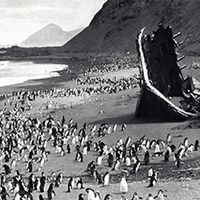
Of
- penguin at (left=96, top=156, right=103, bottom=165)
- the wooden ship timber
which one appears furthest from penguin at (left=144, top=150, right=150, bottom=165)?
the wooden ship timber

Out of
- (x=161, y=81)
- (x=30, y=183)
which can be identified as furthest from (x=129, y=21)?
(x=30, y=183)

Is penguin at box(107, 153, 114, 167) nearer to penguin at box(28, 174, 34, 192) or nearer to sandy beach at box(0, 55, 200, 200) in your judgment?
sandy beach at box(0, 55, 200, 200)

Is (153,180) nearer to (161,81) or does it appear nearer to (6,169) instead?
(6,169)

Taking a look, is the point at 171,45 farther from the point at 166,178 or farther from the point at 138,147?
the point at 166,178

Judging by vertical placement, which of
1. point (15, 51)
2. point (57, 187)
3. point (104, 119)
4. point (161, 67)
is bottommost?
point (57, 187)

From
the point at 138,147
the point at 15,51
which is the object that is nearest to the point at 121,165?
the point at 138,147

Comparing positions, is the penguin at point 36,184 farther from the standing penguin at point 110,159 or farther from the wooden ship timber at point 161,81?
the wooden ship timber at point 161,81

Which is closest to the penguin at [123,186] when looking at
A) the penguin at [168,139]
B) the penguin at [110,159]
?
the penguin at [110,159]
